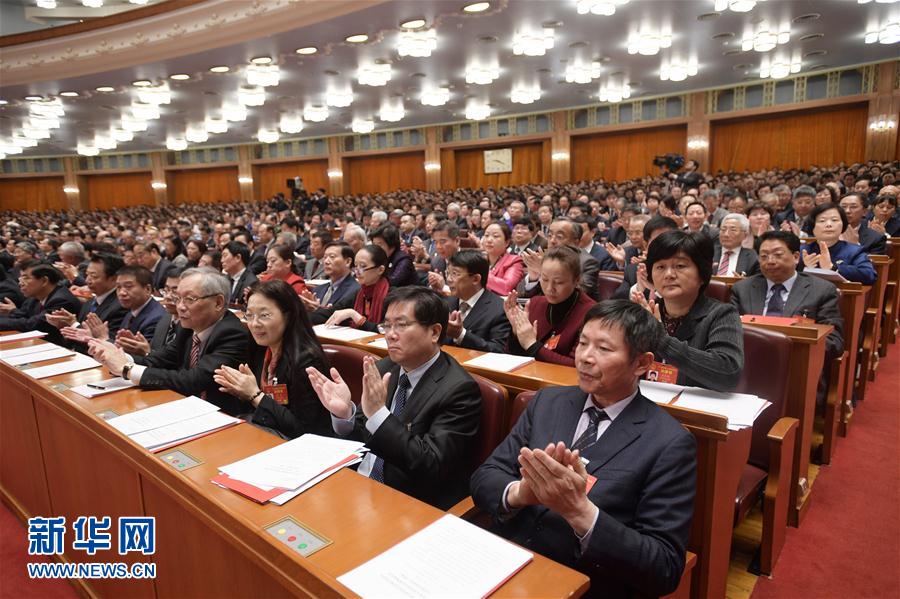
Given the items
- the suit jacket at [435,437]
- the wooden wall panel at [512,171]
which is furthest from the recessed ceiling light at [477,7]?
the wooden wall panel at [512,171]

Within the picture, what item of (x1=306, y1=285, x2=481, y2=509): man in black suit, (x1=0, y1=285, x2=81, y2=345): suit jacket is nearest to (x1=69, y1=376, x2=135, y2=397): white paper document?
(x1=306, y1=285, x2=481, y2=509): man in black suit

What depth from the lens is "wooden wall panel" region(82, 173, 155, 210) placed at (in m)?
22.9

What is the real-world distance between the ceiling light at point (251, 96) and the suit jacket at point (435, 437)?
10.6m

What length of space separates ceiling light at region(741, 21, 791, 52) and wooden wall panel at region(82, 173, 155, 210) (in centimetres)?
2218

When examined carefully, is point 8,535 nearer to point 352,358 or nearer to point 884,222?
point 352,358

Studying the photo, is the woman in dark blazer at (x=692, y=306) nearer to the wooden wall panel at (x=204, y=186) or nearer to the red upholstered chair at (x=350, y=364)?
the red upholstered chair at (x=350, y=364)

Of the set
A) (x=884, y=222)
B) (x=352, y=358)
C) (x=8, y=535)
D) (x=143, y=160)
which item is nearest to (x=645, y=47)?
(x=884, y=222)

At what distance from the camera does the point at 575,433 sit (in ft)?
4.70

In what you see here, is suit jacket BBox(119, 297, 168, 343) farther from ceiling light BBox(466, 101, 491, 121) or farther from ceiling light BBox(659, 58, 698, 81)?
ceiling light BBox(466, 101, 491, 121)

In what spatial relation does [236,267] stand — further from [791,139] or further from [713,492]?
[791,139]

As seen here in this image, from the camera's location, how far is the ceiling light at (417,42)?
24.7ft

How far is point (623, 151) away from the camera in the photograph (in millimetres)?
15094

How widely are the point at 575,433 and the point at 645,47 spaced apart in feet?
27.1

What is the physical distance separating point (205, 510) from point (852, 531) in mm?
2488
